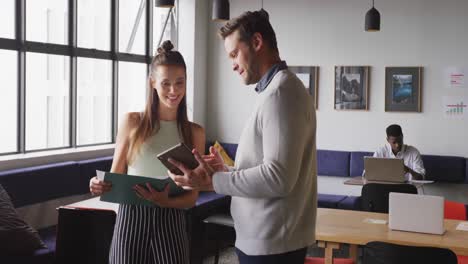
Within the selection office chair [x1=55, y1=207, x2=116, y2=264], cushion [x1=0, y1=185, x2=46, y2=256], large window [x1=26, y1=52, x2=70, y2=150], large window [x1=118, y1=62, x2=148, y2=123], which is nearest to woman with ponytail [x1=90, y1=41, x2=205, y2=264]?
office chair [x1=55, y1=207, x2=116, y2=264]

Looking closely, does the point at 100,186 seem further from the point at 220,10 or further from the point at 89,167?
the point at 220,10

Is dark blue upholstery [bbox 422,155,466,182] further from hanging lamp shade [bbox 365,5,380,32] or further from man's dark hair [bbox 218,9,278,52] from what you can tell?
man's dark hair [bbox 218,9,278,52]

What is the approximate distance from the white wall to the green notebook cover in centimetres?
574

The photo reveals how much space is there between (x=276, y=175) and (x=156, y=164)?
857mm

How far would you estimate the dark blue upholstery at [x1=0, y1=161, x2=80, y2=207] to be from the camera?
5.23 metres

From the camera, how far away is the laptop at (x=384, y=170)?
624 cm

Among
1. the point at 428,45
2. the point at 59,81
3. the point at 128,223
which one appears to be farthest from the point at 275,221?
the point at 428,45

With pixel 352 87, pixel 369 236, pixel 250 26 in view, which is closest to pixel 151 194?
pixel 250 26

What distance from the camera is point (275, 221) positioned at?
199 cm

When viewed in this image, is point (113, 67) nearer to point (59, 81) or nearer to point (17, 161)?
point (59, 81)

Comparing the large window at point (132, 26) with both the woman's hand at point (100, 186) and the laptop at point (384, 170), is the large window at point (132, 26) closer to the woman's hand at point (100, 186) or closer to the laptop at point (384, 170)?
the laptop at point (384, 170)


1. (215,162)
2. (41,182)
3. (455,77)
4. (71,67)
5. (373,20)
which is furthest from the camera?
(455,77)

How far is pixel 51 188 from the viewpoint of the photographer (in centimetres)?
567

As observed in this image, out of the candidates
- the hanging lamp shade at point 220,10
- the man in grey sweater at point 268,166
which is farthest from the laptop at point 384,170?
the man in grey sweater at point 268,166
